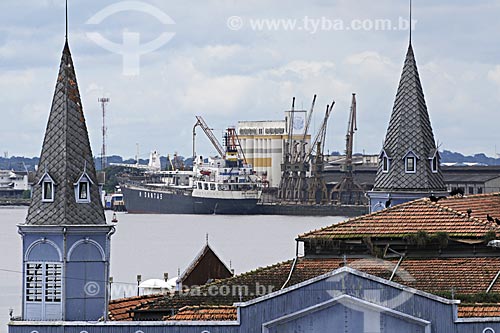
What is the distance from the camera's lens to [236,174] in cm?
19550

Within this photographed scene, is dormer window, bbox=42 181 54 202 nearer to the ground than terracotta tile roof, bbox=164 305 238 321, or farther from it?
farther from it

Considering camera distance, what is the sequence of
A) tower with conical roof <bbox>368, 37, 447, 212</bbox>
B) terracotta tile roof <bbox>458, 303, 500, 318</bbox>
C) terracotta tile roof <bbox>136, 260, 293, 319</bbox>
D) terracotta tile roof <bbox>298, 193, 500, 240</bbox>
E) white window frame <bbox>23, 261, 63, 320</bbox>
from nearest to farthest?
1. terracotta tile roof <bbox>458, 303, 500, 318</bbox>
2. white window frame <bbox>23, 261, 63, 320</bbox>
3. terracotta tile roof <bbox>136, 260, 293, 319</bbox>
4. terracotta tile roof <bbox>298, 193, 500, 240</bbox>
5. tower with conical roof <bbox>368, 37, 447, 212</bbox>

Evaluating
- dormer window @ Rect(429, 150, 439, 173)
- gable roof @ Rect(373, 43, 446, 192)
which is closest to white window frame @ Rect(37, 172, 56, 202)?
gable roof @ Rect(373, 43, 446, 192)

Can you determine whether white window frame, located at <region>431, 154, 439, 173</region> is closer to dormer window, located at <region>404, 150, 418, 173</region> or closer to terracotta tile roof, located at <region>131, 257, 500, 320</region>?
dormer window, located at <region>404, 150, 418, 173</region>

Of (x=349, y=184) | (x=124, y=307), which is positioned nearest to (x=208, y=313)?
(x=124, y=307)

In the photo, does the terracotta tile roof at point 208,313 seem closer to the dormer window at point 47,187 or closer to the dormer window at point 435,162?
the dormer window at point 47,187

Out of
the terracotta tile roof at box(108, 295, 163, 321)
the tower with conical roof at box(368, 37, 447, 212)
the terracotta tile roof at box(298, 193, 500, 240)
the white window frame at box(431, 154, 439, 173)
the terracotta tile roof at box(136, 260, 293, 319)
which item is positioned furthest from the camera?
the white window frame at box(431, 154, 439, 173)

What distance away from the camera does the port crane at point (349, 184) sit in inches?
7382

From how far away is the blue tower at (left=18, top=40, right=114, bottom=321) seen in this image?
2914cm

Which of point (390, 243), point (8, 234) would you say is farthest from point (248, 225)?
point (390, 243)

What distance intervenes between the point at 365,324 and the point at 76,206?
603 cm

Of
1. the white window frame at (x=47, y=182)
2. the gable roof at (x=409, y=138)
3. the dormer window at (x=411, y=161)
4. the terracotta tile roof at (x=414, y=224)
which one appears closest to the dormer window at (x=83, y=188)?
the white window frame at (x=47, y=182)

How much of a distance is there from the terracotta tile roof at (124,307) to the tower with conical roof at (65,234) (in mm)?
1254

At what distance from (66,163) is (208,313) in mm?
4139
